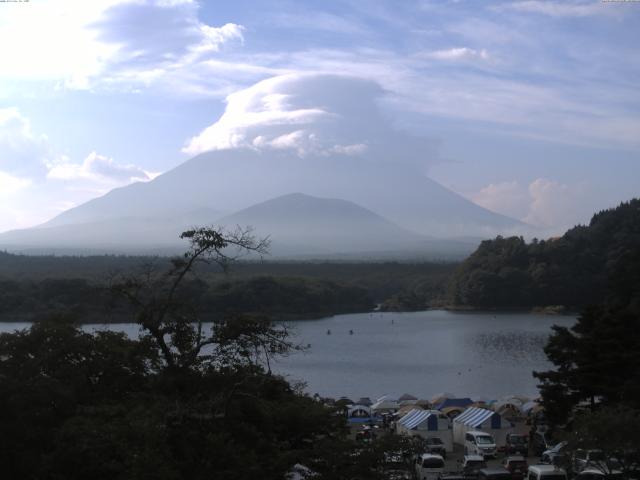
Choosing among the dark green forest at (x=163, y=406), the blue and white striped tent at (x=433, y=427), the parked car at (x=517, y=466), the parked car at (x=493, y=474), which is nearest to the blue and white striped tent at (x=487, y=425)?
the blue and white striped tent at (x=433, y=427)

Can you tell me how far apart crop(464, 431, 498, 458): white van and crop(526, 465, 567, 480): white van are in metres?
2.30

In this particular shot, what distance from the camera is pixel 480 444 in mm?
10430

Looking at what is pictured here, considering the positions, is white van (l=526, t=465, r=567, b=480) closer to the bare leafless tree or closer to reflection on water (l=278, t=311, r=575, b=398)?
the bare leafless tree

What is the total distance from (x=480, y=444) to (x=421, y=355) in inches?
Answer: 559

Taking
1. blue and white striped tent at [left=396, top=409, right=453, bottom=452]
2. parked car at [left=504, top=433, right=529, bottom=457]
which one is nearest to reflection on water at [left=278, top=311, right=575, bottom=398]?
blue and white striped tent at [left=396, top=409, right=453, bottom=452]

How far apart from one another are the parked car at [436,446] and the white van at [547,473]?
2.18 metres

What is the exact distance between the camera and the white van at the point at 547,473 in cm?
762

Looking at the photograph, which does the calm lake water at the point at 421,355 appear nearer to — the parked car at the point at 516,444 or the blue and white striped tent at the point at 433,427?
the blue and white striped tent at the point at 433,427

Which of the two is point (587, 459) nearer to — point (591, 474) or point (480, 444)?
point (591, 474)

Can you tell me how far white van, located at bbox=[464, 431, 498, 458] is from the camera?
10266mm

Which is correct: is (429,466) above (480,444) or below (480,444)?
above

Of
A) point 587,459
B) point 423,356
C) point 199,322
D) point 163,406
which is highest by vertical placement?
point 199,322

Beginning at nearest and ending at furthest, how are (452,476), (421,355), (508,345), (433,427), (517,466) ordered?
(452,476) → (517,466) → (433,427) → (421,355) → (508,345)

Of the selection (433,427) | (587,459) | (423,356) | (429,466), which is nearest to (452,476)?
(429,466)
